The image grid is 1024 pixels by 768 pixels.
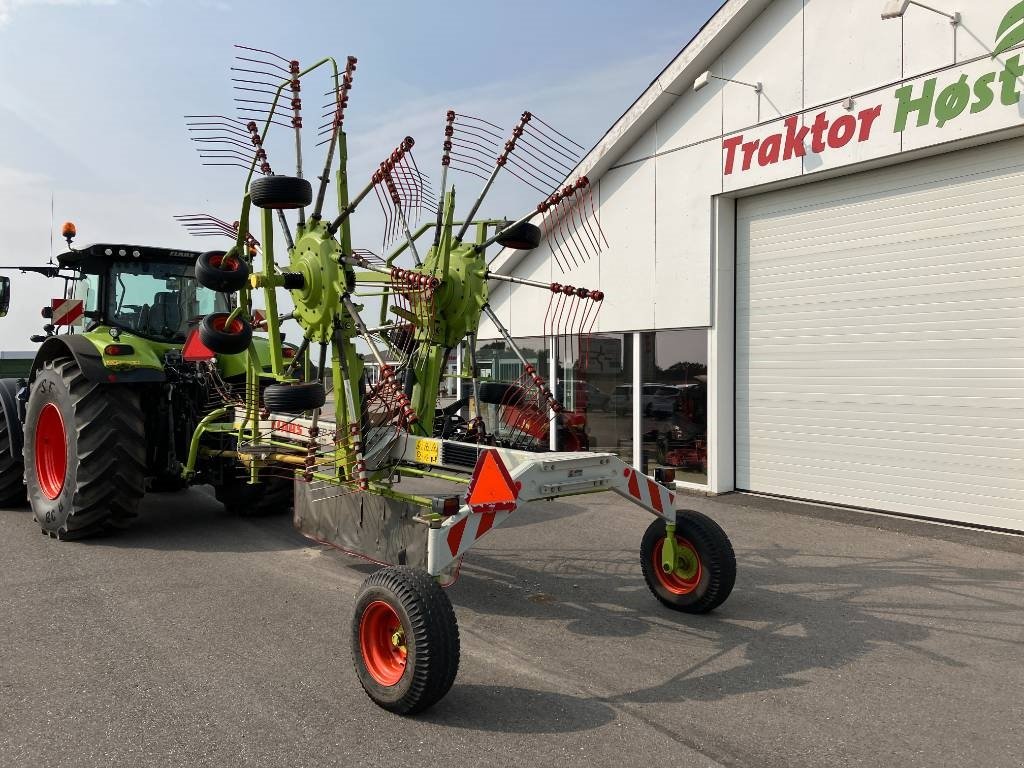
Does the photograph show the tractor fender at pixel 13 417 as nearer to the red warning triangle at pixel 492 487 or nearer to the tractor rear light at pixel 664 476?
the red warning triangle at pixel 492 487

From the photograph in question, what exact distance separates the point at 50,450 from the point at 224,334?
3257 millimetres

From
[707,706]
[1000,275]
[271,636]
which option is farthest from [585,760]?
[1000,275]

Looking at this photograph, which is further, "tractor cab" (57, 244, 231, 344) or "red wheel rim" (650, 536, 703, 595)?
"tractor cab" (57, 244, 231, 344)

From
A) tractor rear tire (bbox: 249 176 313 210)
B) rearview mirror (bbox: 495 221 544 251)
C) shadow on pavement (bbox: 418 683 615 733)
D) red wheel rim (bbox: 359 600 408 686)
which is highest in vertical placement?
tractor rear tire (bbox: 249 176 313 210)

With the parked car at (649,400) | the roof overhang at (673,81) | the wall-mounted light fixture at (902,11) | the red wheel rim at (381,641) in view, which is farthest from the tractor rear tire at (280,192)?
the parked car at (649,400)

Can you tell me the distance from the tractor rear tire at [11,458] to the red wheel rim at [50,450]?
869mm

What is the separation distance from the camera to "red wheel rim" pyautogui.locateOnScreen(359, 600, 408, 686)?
3.55 meters

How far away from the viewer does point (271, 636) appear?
4246 millimetres

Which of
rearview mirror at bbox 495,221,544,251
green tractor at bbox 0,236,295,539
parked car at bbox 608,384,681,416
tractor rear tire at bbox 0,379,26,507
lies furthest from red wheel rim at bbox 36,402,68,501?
parked car at bbox 608,384,681,416

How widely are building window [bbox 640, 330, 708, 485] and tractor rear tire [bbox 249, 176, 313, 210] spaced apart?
18.7 feet

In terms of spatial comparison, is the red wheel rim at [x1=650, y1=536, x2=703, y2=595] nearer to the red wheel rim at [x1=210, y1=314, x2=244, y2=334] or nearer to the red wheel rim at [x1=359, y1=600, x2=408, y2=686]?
the red wheel rim at [x1=359, y1=600, x2=408, y2=686]

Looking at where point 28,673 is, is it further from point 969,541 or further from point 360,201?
point 969,541

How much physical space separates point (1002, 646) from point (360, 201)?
14.4ft

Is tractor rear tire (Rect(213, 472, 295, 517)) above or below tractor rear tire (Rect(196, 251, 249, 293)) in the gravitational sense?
below
